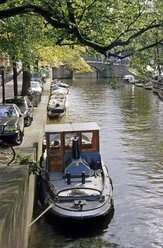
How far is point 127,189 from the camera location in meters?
16.0

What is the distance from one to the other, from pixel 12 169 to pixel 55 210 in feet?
10.6

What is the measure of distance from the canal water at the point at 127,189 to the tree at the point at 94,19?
1323 millimetres

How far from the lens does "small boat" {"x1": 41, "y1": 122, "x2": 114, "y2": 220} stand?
12062 mm

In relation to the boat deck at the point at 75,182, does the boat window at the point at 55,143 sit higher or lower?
higher

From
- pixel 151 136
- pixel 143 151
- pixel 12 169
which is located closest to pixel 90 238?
pixel 12 169

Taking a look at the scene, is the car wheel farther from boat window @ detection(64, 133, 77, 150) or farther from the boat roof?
boat window @ detection(64, 133, 77, 150)

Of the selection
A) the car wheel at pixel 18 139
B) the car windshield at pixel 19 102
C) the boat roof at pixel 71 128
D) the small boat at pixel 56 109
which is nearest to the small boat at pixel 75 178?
the boat roof at pixel 71 128

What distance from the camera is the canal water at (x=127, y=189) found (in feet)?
38.8

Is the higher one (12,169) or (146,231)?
(12,169)

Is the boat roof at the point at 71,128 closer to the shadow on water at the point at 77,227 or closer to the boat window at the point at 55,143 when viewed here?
the boat window at the point at 55,143

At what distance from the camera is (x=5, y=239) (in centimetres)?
554

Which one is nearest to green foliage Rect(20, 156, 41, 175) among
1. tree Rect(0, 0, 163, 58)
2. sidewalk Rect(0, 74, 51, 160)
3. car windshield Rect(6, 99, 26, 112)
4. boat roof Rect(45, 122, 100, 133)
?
sidewalk Rect(0, 74, 51, 160)

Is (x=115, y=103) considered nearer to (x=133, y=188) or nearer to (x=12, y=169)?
(x=133, y=188)

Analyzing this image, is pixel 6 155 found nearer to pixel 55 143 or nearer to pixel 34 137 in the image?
pixel 55 143
